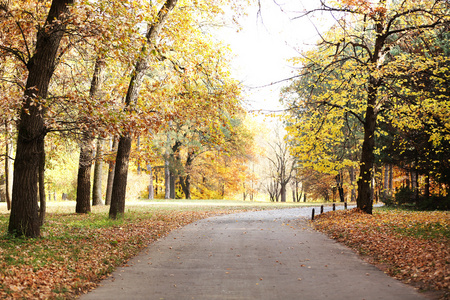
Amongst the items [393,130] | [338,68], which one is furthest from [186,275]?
[393,130]

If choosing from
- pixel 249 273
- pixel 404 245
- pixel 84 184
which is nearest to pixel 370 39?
pixel 404 245

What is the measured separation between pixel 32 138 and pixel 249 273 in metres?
6.46

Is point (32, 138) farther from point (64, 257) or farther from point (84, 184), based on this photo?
point (84, 184)

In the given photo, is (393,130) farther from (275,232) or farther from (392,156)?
(275,232)

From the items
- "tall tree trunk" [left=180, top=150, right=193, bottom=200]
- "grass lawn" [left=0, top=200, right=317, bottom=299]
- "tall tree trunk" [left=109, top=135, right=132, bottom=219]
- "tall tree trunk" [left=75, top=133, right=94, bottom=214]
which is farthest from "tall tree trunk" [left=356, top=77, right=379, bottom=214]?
"tall tree trunk" [left=180, top=150, right=193, bottom=200]

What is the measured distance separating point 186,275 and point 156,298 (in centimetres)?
170

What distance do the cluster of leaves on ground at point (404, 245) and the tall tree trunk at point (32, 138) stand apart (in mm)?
8926

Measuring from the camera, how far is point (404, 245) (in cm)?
1032

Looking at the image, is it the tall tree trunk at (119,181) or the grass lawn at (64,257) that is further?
the tall tree trunk at (119,181)

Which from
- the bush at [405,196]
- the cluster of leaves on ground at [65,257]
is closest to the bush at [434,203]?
the bush at [405,196]

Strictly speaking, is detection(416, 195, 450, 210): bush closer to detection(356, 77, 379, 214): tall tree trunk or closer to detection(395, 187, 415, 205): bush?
detection(395, 187, 415, 205): bush

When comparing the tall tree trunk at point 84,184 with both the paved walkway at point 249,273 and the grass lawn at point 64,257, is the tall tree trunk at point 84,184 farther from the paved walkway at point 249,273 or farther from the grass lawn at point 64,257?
the paved walkway at point 249,273

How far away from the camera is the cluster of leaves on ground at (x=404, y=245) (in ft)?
24.2

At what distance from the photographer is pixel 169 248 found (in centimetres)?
1139
